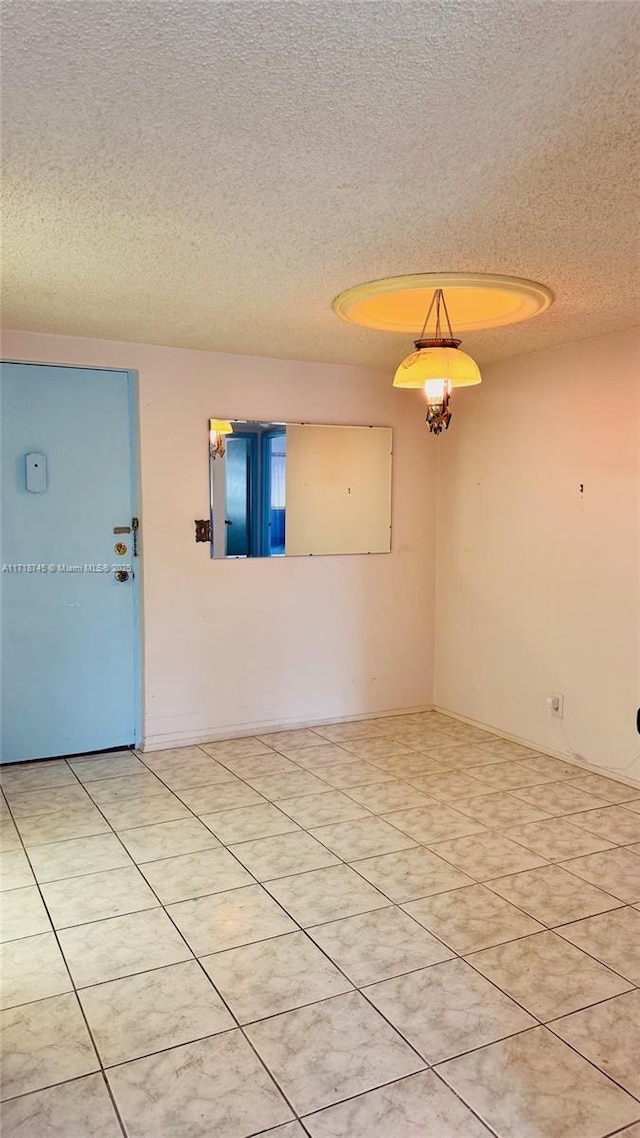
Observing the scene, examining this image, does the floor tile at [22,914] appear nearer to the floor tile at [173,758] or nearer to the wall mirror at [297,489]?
the floor tile at [173,758]

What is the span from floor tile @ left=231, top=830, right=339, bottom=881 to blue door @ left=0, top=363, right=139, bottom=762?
1.48m

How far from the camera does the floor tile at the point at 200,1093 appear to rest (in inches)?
66.6

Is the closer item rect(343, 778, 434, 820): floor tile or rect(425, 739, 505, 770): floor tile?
rect(343, 778, 434, 820): floor tile

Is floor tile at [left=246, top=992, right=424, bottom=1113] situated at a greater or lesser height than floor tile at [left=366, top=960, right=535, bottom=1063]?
greater

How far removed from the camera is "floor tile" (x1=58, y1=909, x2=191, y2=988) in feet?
7.44

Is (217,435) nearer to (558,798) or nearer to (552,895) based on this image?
(558,798)

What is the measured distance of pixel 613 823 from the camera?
3.35 meters

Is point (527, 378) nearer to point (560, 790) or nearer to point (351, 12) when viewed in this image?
point (560, 790)

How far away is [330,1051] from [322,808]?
1589mm

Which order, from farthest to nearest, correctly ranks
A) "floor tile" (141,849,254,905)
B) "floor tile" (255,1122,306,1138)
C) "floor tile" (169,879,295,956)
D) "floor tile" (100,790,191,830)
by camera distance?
"floor tile" (100,790,191,830)
"floor tile" (141,849,254,905)
"floor tile" (169,879,295,956)
"floor tile" (255,1122,306,1138)

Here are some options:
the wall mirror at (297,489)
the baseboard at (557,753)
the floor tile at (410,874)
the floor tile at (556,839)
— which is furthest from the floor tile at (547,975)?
the wall mirror at (297,489)

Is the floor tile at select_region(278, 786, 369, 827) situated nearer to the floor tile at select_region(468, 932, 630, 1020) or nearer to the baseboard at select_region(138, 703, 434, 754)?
the baseboard at select_region(138, 703, 434, 754)

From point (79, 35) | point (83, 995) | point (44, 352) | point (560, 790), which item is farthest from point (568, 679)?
point (79, 35)

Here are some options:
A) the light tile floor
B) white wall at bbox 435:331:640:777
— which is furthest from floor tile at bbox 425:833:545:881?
white wall at bbox 435:331:640:777
